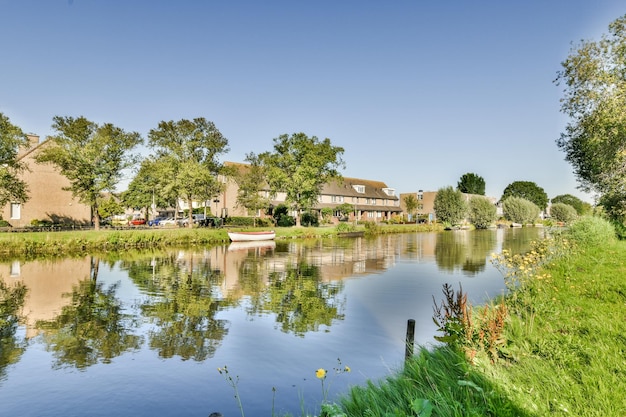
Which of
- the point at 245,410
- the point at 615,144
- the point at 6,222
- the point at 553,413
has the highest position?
the point at 615,144

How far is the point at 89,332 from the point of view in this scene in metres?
11.3

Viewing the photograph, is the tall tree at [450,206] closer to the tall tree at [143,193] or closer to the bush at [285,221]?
the bush at [285,221]

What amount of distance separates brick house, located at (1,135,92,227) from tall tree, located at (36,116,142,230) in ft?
18.0

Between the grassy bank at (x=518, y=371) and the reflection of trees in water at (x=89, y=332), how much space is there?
6.84 m

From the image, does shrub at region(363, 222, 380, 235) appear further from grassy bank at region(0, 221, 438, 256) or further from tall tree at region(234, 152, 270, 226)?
grassy bank at region(0, 221, 438, 256)

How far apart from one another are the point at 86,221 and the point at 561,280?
172ft

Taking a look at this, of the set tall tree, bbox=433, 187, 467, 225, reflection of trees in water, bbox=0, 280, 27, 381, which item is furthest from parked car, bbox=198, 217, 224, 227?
tall tree, bbox=433, 187, 467, 225

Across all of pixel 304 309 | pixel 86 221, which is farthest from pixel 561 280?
pixel 86 221

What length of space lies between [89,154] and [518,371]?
4132 cm

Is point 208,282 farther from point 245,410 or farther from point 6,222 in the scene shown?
point 6,222

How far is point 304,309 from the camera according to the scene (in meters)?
14.2

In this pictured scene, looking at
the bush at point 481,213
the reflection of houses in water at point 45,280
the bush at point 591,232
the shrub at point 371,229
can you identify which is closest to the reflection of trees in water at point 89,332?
the reflection of houses in water at point 45,280

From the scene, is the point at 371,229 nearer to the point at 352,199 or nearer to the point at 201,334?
the point at 352,199

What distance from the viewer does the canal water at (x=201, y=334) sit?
7555mm
